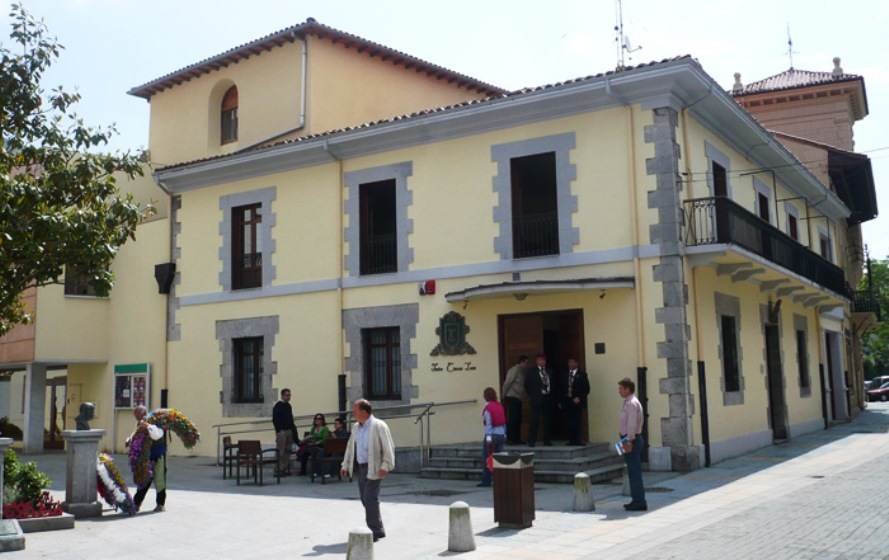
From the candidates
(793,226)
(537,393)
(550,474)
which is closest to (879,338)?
(793,226)

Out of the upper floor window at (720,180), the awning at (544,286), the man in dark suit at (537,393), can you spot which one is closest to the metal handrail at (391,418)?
the man in dark suit at (537,393)

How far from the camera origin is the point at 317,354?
18734 millimetres

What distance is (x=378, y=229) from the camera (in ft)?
62.0

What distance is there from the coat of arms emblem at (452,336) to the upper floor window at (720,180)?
580cm

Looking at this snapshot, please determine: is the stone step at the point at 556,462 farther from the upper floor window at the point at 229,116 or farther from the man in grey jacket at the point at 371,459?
the upper floor window at the point at 229,116

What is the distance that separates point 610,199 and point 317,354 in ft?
23.9

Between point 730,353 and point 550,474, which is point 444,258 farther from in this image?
point 730,353

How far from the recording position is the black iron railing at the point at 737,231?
15.1 m

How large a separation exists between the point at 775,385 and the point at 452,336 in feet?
27.5

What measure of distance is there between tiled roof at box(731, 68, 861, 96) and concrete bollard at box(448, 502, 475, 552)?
27817mm

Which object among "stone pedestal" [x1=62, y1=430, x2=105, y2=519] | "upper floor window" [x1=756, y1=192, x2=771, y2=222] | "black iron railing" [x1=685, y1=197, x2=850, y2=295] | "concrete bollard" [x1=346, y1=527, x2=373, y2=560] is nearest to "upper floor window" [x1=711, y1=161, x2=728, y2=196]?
"black iron railing" [x1=685, y1=197, x2=850, y2=295]

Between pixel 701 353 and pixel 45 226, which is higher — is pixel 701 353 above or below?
below

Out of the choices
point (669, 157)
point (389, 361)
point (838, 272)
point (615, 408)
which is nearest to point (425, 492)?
point (615, 408)

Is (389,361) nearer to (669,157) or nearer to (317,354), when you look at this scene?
(317,354)
